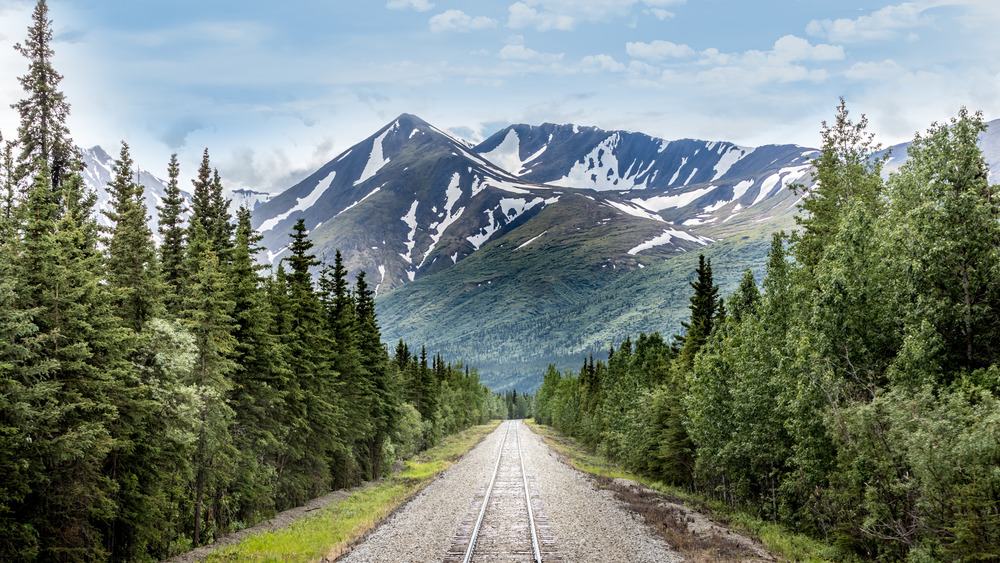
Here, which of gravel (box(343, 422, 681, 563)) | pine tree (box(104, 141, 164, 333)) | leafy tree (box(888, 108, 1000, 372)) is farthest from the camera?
pine tree (box(104, 141, 164, 333))

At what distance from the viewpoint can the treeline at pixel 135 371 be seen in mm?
14734

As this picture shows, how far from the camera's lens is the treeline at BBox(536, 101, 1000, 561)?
42.1 feet

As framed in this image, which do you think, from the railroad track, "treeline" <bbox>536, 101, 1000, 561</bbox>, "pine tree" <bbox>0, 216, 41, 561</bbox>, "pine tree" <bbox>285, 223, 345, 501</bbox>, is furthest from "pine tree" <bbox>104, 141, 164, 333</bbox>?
"treeline" <bbox>536, 101, 1000, 561</bbox>

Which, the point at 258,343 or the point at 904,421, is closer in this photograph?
the point at 904,421

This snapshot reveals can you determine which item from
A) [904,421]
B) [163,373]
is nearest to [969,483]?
[904,421]

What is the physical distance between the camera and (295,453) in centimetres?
2970

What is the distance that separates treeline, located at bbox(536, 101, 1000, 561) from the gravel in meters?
5.68

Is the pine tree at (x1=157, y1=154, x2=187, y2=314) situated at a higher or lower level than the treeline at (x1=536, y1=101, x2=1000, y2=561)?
higher

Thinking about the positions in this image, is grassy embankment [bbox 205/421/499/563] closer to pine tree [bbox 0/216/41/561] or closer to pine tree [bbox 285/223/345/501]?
pine tree [bbox 285/223/345/501]

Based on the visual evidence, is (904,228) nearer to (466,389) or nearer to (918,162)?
(918,162)

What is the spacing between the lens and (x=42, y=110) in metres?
22.9

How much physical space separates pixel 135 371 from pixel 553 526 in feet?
45.1

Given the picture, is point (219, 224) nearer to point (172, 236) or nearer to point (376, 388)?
point (172, 236)

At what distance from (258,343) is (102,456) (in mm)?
10343
